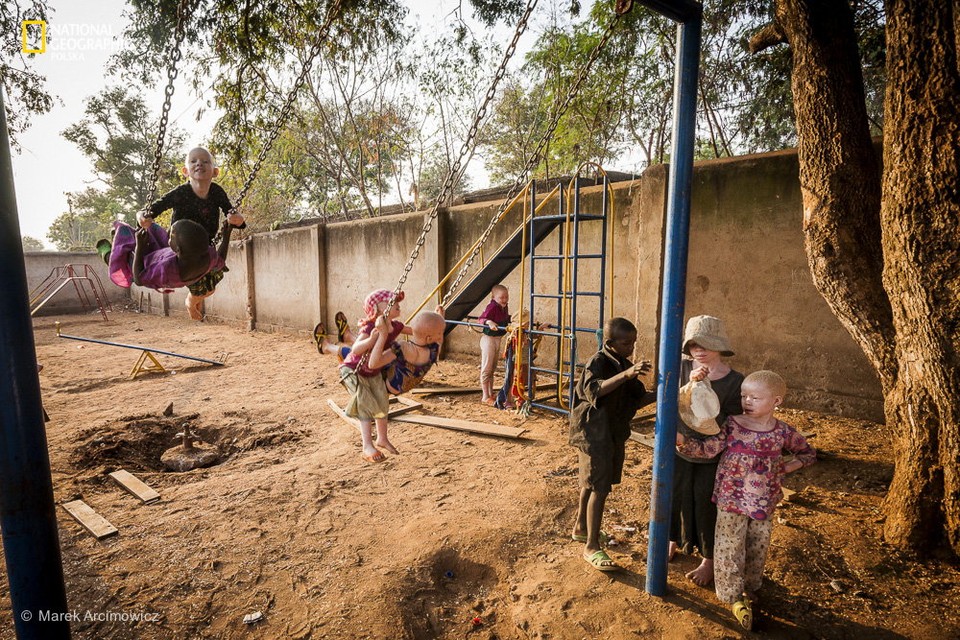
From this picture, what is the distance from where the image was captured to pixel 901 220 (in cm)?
272

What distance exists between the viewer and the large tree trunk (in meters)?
2.57

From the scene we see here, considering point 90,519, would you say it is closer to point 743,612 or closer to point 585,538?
point 585,538

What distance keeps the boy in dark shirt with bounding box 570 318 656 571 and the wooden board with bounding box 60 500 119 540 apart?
11.5 ft

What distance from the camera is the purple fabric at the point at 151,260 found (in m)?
3.17

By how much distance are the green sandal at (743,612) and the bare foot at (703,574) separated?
0.26 m

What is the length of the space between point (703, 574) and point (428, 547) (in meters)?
1.74

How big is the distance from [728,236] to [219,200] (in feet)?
18.0

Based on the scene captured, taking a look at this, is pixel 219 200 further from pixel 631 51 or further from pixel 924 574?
pixel 631 51

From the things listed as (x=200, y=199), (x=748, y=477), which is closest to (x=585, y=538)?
(x=748, y=477)

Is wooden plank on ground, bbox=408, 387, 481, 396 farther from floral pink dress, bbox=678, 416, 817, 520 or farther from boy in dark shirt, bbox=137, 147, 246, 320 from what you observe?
floral pink dress, bbox=678, 416, 817, 520

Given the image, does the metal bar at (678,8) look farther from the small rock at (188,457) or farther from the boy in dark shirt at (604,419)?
the small rock at (188,457)

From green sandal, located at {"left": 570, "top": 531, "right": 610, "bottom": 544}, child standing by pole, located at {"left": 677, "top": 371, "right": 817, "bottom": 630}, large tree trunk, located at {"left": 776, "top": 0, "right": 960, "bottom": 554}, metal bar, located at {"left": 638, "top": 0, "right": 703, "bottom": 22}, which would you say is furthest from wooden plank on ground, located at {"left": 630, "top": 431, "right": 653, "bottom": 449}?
metal bar, located at {"left": 638, "top": 0, "right": 703, "bottom": 22}

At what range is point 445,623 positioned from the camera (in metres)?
2.66

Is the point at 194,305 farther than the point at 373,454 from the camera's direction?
Yes
